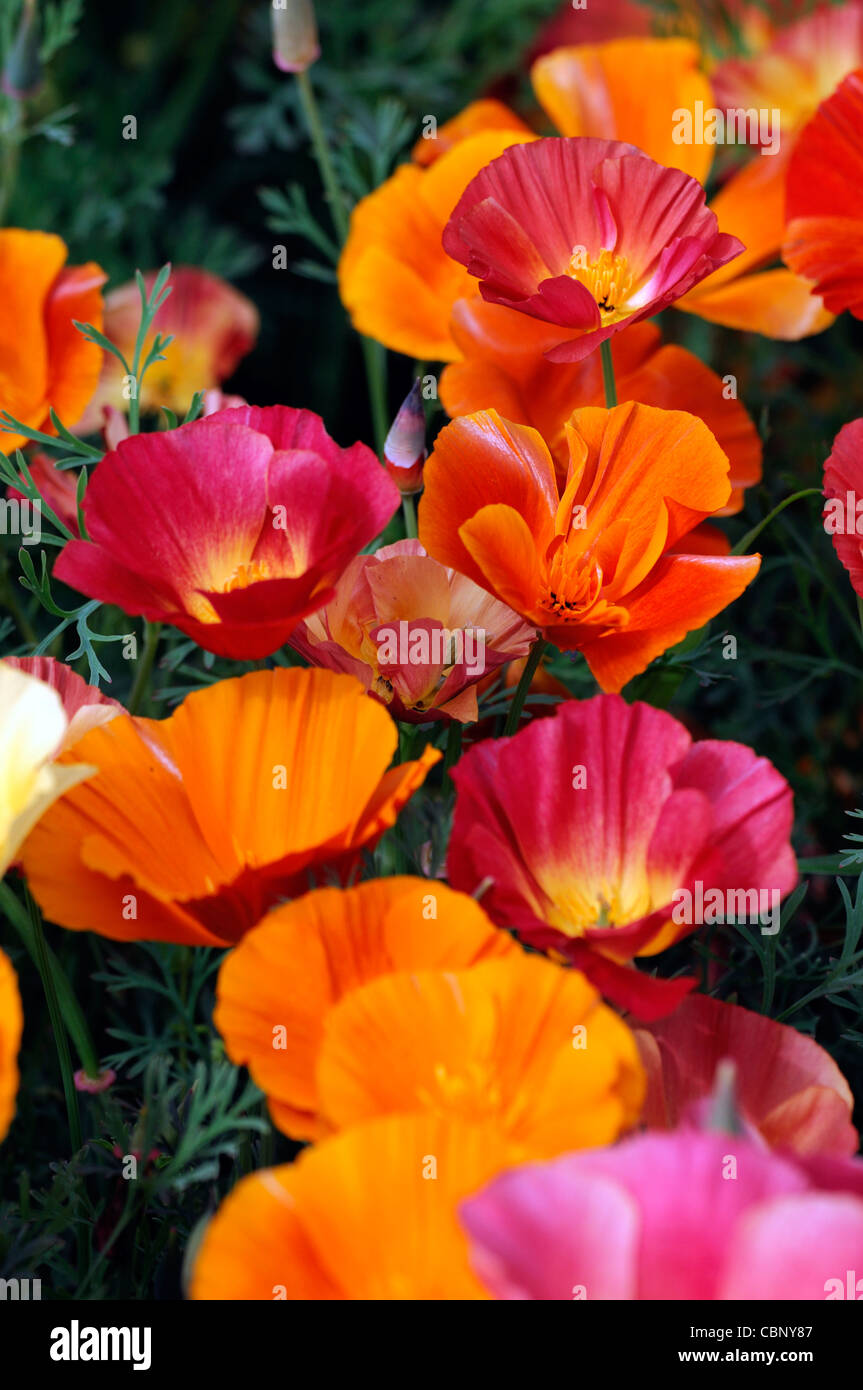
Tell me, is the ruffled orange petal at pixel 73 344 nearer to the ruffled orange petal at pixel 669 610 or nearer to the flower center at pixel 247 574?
the flower center at pixel 247 574

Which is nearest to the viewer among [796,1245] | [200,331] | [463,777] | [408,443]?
[796,1245]

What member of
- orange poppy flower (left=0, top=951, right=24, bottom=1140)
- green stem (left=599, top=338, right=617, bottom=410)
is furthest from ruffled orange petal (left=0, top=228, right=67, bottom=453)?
orange poppy flower (left=0, top=951, right=24, bottom=1140)

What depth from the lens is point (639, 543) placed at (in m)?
0.47

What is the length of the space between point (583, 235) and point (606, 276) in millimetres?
18

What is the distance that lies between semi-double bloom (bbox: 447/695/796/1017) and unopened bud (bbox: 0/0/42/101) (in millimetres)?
474

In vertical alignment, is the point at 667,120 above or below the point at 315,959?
above

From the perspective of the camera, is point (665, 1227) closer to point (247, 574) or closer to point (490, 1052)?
point (490, 1052)

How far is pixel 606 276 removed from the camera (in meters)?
0.52

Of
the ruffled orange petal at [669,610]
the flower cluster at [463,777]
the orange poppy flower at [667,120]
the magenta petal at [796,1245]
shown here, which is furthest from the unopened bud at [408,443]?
the magenta petal at [796,1245]

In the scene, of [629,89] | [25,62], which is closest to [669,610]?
[629,89]

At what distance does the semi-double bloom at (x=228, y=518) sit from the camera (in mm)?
405

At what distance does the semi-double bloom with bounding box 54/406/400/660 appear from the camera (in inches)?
16.0
